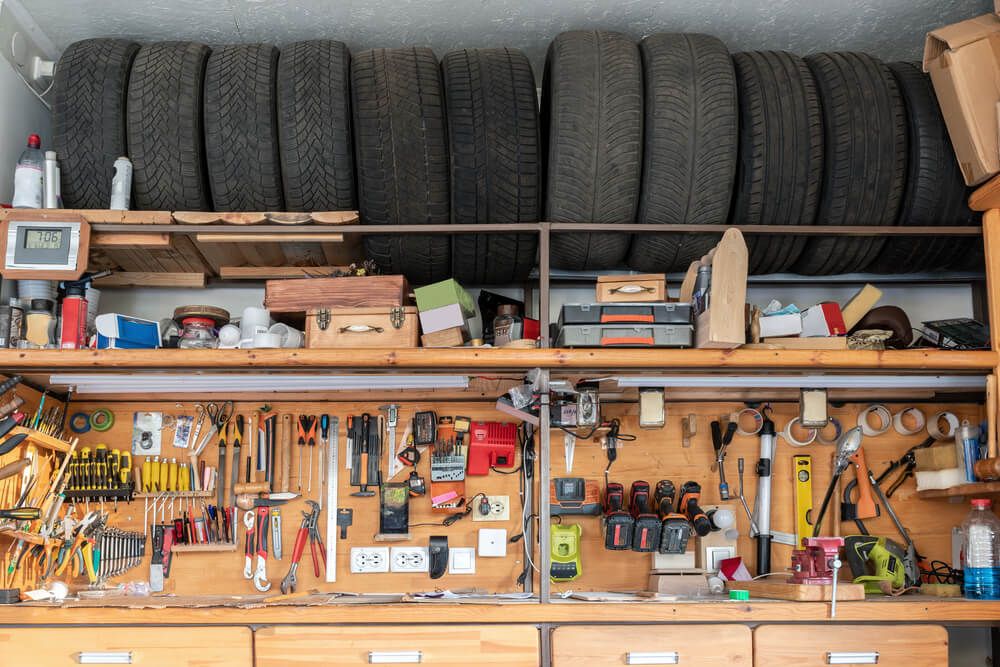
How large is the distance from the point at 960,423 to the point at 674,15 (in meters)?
1.87

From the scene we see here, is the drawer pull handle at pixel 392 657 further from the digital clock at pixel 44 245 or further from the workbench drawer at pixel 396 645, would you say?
the digital clock at pixel 44 245

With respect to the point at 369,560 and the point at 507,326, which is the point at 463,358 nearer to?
the point at 507,326

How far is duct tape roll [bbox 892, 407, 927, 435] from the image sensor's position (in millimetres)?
3502

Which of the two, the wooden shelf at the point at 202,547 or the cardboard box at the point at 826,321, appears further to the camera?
the wooden shelf at the point at 202,547

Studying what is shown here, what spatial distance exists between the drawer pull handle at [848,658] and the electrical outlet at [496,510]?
47.3 inches

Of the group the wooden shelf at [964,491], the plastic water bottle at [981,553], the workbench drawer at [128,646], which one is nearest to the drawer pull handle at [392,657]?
the workbench drawer at [128,646]

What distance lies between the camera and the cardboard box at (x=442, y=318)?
3.04 meters

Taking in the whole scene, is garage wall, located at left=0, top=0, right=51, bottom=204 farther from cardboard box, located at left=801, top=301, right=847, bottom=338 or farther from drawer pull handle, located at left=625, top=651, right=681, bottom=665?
cardboard box, located at left=801, top=301, right=847, bottom=338

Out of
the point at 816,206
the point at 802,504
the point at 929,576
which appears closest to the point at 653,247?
the point at 816,206

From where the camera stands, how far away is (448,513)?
343cm

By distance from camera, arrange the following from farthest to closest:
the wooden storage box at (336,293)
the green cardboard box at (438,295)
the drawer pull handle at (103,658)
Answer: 1. the wooden storage box at (336,293)
2. the green cardboard box at (438,295)
3. the drawer pull handle at (103,658)

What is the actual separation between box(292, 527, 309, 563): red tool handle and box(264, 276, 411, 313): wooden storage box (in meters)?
0.83

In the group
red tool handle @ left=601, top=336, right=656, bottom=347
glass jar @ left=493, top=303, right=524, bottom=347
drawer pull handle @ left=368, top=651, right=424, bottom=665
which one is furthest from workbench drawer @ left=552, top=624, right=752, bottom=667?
glass jar @ left=493, top=303, right=524, bottom=347

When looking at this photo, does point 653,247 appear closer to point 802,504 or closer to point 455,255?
point 455,255
